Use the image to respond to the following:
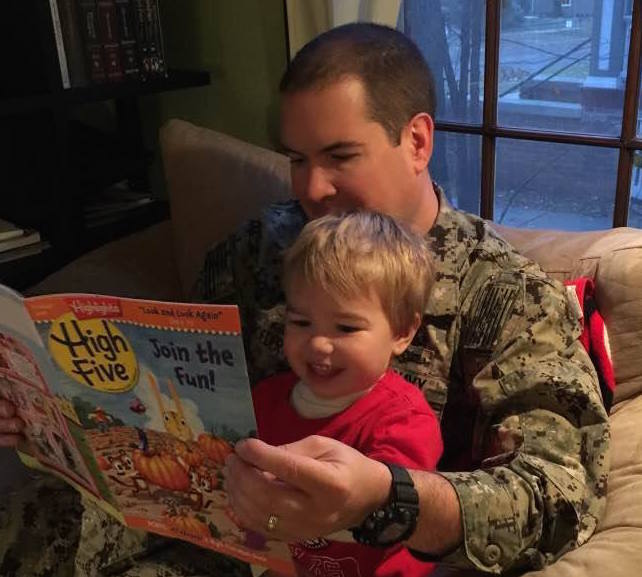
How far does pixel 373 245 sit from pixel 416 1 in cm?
122

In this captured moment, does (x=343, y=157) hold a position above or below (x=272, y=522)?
above

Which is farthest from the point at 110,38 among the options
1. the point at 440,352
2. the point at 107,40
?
the point at 440,352

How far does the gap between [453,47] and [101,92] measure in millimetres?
844

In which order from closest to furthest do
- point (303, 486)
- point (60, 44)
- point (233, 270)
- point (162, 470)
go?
point (303, 486)
point (162, 470)
point (233, 270)
point (60, 44)

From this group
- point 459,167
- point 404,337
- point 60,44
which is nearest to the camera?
point 404,337

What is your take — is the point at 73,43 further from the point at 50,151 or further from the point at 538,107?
the point at 538,107

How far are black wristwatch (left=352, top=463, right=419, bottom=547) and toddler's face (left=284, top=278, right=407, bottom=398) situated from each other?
0.16m

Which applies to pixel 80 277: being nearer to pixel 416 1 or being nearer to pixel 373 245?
pixel 373 245

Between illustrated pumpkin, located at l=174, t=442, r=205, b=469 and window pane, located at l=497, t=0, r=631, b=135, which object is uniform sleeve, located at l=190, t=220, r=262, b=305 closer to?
illustrated pumpkin, located at l=174, t=442, r=205, b=469

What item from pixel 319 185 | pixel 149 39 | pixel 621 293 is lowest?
pixel 621 293

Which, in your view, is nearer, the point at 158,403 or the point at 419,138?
the point at 158,403

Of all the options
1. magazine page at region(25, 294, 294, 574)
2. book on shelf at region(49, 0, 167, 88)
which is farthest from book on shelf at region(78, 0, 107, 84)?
magazine page at region(25, 294, 294, 574)

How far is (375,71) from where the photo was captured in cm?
124

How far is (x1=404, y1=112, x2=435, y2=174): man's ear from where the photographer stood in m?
1.27
